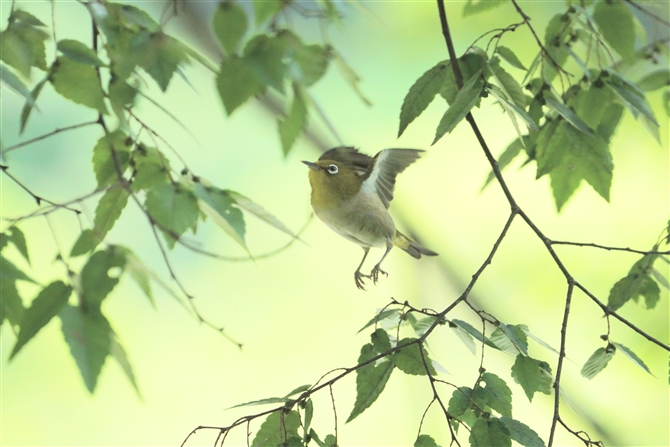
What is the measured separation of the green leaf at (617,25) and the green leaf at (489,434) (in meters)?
0.23

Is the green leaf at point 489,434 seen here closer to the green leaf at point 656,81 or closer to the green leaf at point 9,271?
the green leaf at point 9,271

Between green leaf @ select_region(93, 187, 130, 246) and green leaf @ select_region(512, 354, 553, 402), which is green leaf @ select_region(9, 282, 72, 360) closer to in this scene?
green leaf @ select_region(93, 187, 130, 246)

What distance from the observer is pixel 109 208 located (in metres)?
0.33

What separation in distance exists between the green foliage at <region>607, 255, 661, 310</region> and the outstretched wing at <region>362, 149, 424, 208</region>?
6.5 inches

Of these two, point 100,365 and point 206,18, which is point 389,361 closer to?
point 100,365

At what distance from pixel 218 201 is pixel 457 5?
0.71 meters

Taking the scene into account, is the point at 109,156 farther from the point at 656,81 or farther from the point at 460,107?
the point at 656,81

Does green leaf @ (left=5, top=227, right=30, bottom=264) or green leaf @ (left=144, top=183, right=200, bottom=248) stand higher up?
green leaf @ (left=144, top=183, right=200, bottom=248)

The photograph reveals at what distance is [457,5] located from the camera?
91 cm

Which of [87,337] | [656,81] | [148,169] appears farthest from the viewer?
[656,81]

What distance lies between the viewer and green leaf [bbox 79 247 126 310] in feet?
0.84

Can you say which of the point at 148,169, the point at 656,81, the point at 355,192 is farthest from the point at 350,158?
the point at 656,81

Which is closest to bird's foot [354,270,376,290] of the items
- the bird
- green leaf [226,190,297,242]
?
the bird

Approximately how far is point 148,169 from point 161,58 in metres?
0.09
